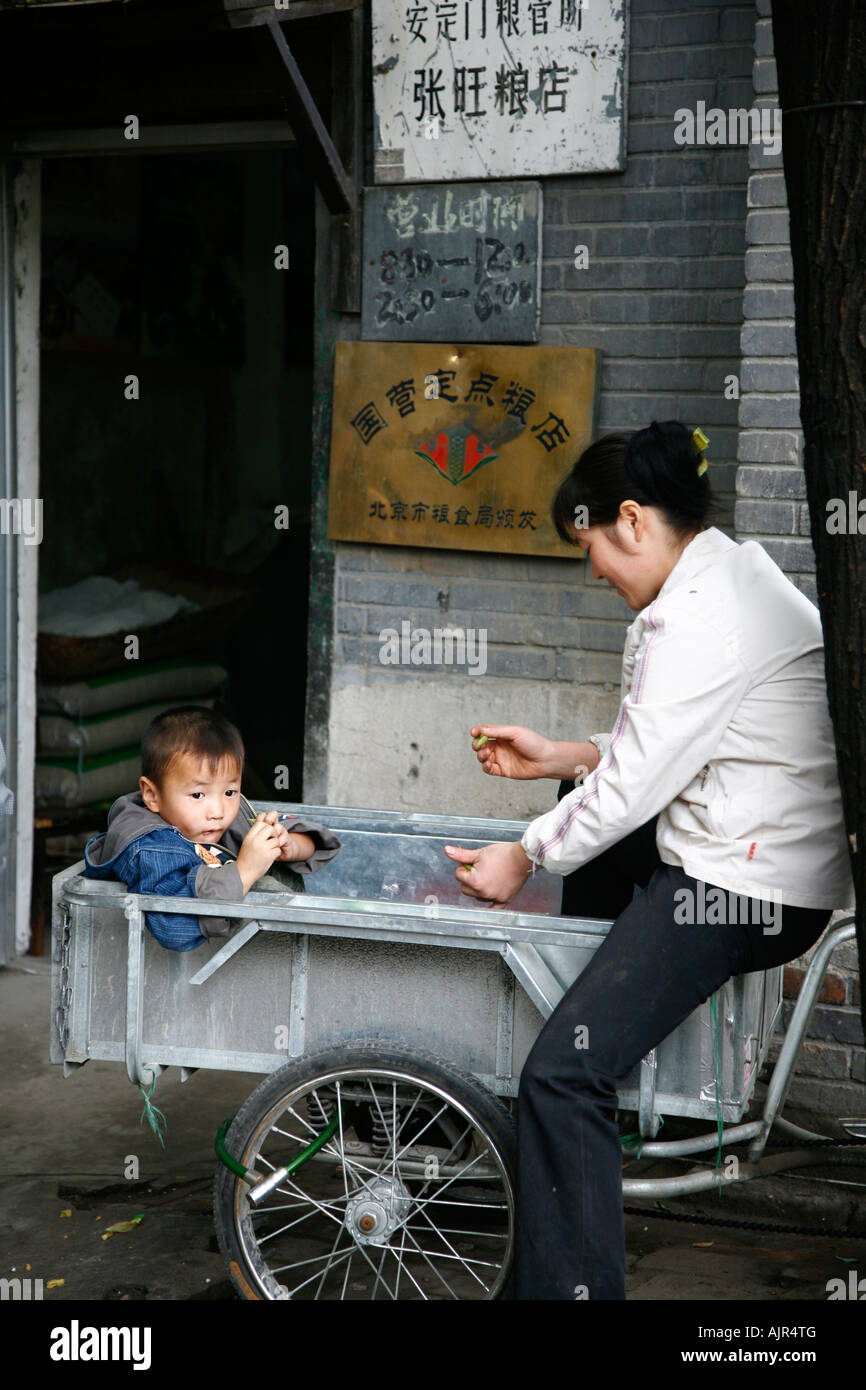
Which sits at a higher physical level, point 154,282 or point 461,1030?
point 154,282

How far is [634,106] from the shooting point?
4.22 meters

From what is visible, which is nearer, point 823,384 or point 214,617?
point 823,384

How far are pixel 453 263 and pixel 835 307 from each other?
2365mm

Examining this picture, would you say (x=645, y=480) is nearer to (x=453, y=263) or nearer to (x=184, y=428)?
(x=453, y=263)

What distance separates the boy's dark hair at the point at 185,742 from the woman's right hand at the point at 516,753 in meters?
0.55

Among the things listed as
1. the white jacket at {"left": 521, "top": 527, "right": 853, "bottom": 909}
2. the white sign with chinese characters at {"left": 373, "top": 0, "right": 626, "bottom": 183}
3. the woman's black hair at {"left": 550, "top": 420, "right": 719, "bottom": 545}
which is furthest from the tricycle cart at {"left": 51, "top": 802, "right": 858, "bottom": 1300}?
the white sign with chinese characters at {"left": 373, "top": 0, "right": 626, "bottom": 183}

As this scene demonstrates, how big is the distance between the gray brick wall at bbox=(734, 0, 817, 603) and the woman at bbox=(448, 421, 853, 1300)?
116 centimetres

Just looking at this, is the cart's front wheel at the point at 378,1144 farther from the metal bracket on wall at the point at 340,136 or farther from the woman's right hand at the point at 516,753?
the metal bracket on wall at the point at 340,136

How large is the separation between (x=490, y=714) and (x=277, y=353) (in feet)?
13.8

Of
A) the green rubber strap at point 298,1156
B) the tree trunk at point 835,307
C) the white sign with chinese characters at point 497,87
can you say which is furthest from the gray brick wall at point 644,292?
the green rubber strap at point 298,1156

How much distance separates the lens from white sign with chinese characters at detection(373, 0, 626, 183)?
13.9 feet

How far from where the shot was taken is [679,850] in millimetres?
2654
